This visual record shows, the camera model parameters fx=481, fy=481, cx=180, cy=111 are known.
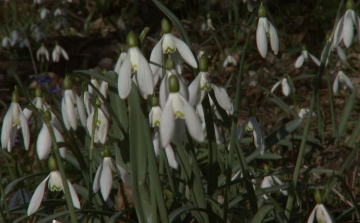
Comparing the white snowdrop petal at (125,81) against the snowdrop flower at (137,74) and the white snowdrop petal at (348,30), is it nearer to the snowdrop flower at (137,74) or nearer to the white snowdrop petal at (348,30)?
the snowdrop flower at (137,74)

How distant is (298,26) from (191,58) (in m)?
4.02

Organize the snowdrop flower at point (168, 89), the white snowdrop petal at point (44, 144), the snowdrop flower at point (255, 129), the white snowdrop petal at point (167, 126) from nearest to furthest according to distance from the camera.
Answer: the white snowdrop petal at point (167, 126)
the snowdrop flower at point (168, 89)
the white snowdrop petal at point (44, 144)
the snowdrop flower at point (255, 129)

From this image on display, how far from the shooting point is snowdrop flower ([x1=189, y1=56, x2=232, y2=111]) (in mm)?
1287

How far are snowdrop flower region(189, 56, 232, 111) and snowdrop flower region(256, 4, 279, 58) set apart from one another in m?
0.19

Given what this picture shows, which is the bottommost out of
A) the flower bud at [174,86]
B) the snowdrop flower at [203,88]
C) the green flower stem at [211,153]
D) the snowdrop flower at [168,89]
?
the green flower stem at [211,153]

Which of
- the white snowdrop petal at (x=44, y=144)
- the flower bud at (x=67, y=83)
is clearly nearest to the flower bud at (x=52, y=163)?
the white snowdrop petal at (x=44, y=144)

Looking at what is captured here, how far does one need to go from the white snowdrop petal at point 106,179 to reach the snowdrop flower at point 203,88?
0.34 meters

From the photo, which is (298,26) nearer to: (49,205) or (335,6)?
(335,6)

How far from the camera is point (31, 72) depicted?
4773 millimetres

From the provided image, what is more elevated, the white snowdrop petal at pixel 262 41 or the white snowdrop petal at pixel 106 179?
the white snowdrop petal at pixel 262 41

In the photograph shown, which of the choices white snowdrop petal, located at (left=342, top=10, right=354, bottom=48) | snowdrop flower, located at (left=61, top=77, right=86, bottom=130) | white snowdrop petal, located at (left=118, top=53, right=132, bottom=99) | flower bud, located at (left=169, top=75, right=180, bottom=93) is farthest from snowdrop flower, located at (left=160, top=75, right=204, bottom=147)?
white snowdrop petal, located at (left=342, top=10, right=354, bottom=48)

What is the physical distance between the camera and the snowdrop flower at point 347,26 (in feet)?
4.86

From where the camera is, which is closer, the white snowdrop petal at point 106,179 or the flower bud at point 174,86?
the flower bud at point 174,86

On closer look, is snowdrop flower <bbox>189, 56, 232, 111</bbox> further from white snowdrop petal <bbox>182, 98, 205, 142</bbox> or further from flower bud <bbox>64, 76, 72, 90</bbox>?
flower bud <bbox>64, 76, 72, 90</bbox>
